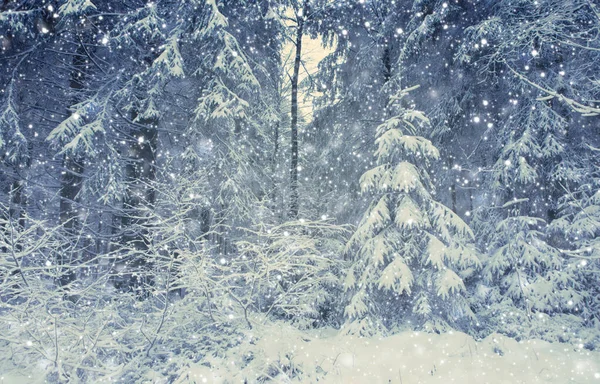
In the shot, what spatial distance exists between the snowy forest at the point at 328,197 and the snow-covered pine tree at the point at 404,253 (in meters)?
0.05

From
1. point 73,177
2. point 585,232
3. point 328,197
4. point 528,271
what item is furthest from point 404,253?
point 73,177

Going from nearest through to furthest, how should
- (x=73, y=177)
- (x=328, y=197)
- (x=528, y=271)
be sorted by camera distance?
(x=528, y=271) → (x=73, y=177) → (x=328, y=197)

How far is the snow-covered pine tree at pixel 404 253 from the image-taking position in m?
6.96

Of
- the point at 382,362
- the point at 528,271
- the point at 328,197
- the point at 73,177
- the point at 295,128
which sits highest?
the point at 295,128

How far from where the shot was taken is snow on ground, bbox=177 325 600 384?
5.14m

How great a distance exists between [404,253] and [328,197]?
441 cm

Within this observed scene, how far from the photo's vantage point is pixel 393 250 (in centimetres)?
728

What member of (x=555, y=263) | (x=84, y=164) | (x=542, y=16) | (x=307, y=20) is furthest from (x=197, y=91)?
(x=555, y=263)

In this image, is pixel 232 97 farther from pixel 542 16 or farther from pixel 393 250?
pixel 542 16

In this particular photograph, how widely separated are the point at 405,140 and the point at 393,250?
2.45 metres

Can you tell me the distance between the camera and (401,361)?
5.80 meters

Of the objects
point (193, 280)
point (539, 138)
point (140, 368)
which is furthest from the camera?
point (539, 138)

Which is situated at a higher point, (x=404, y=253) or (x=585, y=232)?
(x=585, y=232)

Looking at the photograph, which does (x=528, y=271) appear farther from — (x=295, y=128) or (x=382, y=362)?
(x=295, y=128)
